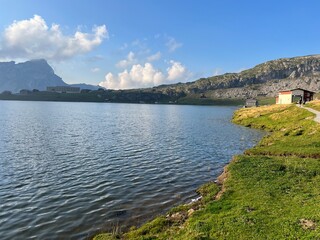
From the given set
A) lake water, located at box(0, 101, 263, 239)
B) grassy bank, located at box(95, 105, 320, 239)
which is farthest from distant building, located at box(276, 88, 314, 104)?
grassy bank, located at box(95, 105, 320, 239)

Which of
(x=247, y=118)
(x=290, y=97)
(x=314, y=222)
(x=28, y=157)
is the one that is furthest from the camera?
(x=290, y=97)

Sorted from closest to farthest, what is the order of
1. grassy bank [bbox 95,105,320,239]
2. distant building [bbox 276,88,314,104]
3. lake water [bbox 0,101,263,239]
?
grassy bank [bbox 95,105,320,239]
lake water [bbox 0,101,263,239]
distant building [bbox 276,88,314,104]

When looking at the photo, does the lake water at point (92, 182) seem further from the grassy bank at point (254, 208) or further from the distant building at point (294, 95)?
the distant building at point (294, 95)

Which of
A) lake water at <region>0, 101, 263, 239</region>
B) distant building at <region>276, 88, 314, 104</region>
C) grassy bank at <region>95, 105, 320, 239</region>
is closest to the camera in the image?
grassy bank at <region>95, 105, 320, 239</region>

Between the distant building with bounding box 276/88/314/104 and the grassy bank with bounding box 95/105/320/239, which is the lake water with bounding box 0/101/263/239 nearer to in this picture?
the grassy bank with bounding box 95/105/320/239

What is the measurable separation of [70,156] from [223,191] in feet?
97.4

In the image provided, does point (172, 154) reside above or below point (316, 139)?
below

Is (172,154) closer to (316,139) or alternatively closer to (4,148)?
(316,139)

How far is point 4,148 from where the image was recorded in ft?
171

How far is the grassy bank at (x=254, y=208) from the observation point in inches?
645

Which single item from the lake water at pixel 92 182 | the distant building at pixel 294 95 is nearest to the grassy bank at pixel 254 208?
the lake water at pixel 92 182

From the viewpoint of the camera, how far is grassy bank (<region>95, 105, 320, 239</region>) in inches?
645

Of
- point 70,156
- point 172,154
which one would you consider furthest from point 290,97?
point 70,156

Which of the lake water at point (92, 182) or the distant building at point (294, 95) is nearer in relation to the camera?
the lake water at point (92, 182)
